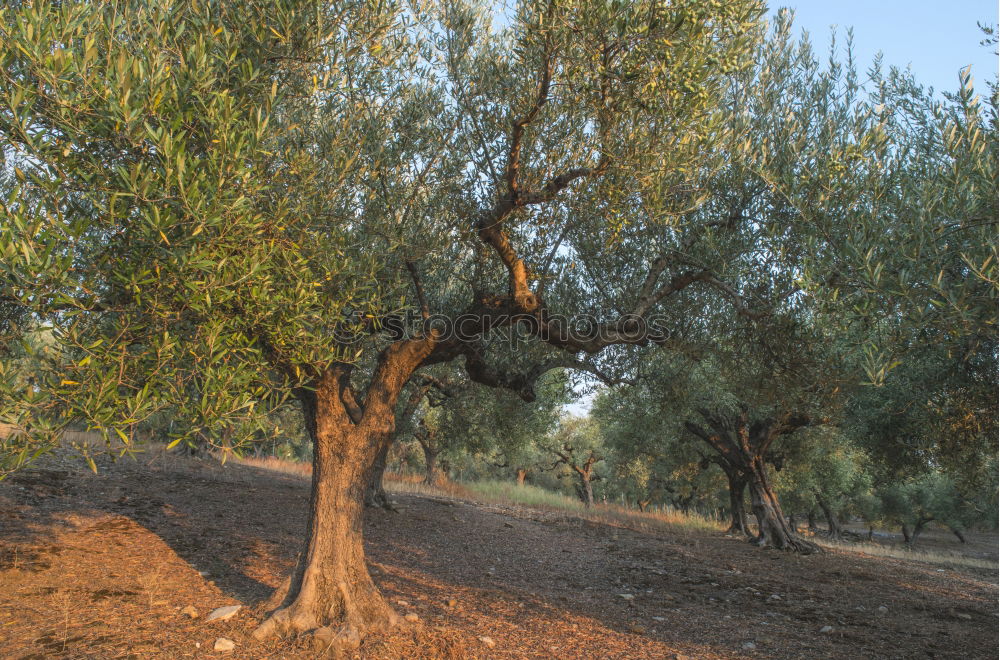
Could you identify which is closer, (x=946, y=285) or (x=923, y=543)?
(x=946, y=285)

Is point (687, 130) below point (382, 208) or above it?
above

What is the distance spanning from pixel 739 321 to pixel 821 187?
10.1ft

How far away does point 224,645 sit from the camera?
20.7 ft

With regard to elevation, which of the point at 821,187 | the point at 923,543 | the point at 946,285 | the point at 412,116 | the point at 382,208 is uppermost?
the point at 412,116

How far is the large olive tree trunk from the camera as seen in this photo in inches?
277

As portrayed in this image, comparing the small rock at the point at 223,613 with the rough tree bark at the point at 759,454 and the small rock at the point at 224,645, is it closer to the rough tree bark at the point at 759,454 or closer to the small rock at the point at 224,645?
the small rock at the point at 224,645

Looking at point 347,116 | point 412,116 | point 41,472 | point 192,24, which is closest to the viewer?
point 192,24

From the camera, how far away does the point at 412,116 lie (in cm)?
883

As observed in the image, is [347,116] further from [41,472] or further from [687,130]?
[41,472]

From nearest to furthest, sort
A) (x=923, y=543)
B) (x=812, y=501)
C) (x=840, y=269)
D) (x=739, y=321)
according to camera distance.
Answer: (x=840, y=269)
(x=739, y=321)
(x=812, y=501)
(x=923, y=543)

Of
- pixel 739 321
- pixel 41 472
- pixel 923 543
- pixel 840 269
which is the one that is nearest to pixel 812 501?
pixel 923 543

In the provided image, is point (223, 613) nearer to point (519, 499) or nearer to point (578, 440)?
point (519, 499)

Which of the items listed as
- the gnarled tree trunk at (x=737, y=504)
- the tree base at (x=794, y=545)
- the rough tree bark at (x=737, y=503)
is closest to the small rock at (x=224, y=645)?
the tree base at (x=794, y=545)

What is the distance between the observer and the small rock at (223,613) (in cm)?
710
